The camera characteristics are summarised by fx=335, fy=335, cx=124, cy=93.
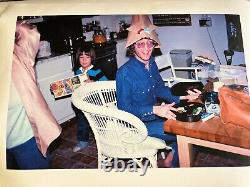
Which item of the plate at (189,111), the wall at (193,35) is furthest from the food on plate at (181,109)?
the wall at (193,35)

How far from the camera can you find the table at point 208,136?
58cm

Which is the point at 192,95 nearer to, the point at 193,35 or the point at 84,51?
the point at 193,35

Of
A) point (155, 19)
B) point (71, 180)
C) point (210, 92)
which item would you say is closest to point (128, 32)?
point (155, 19)

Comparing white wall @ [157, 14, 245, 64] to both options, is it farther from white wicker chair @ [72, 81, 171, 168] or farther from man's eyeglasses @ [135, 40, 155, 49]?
white wicker chair @ [72, 81, 171, 168]

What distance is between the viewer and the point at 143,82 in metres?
0.63

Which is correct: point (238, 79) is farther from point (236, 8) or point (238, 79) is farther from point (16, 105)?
point (16, 105)

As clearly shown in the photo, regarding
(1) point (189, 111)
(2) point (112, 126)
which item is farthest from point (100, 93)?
(1) point (189, 111)

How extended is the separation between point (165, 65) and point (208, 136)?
0.50 feet

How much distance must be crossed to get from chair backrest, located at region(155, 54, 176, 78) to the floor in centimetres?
15

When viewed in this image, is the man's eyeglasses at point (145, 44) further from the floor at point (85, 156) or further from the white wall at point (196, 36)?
the floor at point (85, 156)

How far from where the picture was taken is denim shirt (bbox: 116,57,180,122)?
61 cm

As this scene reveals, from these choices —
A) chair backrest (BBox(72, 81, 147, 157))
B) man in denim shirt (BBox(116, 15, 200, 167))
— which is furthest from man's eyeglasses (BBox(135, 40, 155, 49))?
chair backrest (BBox(72, 81, 147, 157))

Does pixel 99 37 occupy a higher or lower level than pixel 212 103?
higher

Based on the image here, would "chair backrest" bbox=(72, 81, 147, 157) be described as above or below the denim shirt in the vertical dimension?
below
